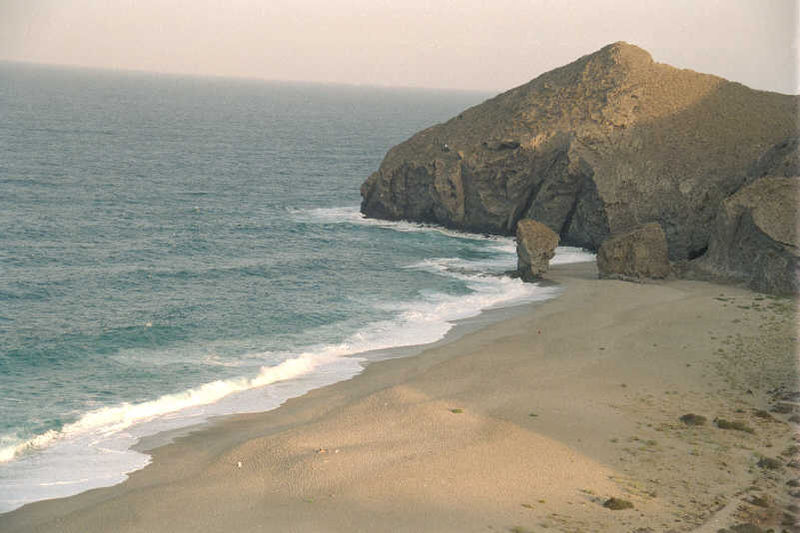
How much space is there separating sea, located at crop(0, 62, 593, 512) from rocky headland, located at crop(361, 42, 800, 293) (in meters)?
3.30

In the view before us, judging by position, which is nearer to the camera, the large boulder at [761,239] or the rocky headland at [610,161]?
the large boulder at [761,239]

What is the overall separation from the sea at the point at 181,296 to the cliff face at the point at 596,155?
123 inches

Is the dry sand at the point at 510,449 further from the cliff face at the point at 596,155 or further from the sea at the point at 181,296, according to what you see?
the cliff face at the point at 596,155

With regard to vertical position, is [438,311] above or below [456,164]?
below

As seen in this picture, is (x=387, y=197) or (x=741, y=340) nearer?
(x=741, y=340)

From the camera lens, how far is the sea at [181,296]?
3033 centimetres

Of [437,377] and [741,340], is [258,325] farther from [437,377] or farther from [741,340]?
[741,340]

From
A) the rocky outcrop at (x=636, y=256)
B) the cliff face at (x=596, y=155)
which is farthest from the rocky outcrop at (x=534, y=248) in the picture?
the cliff face at (x=596, y=155)

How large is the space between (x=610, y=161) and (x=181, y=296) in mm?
Result: 34318

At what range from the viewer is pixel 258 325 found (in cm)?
4194

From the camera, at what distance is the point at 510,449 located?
25.8m

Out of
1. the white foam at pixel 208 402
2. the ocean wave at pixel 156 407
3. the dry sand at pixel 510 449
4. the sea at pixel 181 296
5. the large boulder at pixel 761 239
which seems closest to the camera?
the dry sand at pixel 510 449

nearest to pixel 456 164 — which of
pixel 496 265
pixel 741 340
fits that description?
pixel 496 265

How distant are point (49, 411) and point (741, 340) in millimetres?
28551
